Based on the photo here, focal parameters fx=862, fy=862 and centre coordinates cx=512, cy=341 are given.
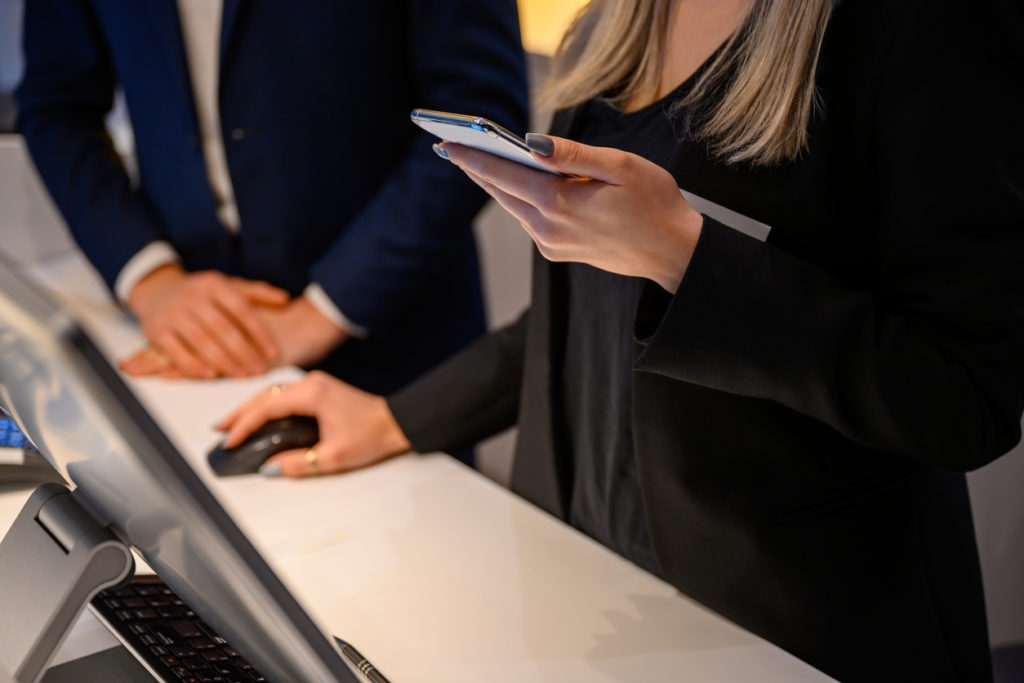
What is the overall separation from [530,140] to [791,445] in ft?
1.24

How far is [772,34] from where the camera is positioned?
0.69 metres

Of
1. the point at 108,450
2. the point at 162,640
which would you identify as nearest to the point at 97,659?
the point at 162,640

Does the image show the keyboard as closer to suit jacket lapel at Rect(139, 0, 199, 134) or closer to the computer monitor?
the computer monitor

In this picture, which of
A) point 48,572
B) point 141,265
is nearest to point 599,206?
point 48,572

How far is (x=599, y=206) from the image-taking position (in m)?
0.60

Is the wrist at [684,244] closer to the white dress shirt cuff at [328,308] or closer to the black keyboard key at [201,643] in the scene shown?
the black keyboard key at [201,643]

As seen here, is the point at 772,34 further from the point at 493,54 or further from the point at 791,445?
the point at 493,54

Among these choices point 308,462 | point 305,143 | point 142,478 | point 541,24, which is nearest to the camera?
point 142,478

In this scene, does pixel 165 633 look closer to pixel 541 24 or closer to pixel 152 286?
pixel 152 286

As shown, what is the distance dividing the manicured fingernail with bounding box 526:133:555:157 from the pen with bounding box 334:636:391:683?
39 centimetres

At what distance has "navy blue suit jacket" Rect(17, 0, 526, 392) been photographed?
130 cm

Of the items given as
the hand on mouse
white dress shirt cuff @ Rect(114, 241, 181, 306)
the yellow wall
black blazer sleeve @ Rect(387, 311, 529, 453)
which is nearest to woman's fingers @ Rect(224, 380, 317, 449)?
the hand on mouse

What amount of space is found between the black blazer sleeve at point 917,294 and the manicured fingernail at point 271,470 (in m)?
0.50

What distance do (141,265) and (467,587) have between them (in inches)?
36.5
